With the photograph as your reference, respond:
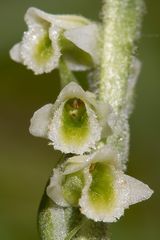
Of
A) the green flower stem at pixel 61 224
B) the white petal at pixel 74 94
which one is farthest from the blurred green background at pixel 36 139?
the white petal at pixel 74 94

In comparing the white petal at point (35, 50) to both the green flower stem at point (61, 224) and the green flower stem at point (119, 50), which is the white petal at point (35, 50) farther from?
the green flower stem at point (61, 224)

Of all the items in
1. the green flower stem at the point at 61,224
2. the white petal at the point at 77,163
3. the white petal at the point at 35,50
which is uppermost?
the white petal at the point at 35,50

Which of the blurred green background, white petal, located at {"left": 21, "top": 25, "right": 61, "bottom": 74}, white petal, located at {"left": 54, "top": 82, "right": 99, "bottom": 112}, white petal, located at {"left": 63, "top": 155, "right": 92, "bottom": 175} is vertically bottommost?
the blurred green background

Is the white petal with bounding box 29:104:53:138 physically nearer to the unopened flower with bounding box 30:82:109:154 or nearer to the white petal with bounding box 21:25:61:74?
the unopened flower with bounding box 30:82:109:154

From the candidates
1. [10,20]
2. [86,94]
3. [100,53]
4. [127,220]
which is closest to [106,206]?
[86,94]

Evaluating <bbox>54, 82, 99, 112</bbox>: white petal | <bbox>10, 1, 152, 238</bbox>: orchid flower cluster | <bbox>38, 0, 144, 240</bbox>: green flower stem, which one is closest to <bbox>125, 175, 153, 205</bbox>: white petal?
<bbox>10, 1, 152, 238</bbox>: orchid flower cluster

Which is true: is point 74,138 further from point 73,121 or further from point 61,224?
point 61,224

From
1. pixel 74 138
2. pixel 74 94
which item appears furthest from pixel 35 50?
pixel 74 138
